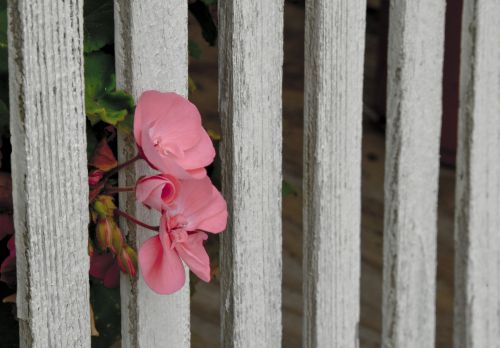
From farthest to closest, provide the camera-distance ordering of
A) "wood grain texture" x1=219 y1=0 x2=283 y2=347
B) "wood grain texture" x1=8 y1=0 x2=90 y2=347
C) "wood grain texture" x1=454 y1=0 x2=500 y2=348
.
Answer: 1. "wood grain texture" x1=454 y1=0 x2=500 y2=348
2. "wood grain texture" x1=219 y1=0 x2=283 y2=347
3. "wood grain texture" x1=8 y1=0 x2=90 y2=347

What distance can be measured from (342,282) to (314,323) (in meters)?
0.08

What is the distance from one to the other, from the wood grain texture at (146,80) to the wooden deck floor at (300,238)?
53 centimetres

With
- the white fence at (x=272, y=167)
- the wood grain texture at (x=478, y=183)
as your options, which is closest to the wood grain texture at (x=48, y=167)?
the white fence at (x=272, y=167)

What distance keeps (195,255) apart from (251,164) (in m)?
0.23

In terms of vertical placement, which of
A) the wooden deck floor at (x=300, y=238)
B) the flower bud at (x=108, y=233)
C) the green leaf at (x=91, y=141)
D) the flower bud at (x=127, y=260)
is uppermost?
the green leaf at (x=91, y=141)

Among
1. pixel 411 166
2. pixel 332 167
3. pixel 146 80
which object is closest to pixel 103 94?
pixel 146 80

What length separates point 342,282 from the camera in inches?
61.0

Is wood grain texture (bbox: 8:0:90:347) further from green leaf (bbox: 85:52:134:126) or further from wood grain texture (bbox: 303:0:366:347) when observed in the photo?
wood grain texture (bbox: 303:0:366:347)

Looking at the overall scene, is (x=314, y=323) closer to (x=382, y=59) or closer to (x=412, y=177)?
(x=412, y=177)

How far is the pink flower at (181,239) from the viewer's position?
1163mm

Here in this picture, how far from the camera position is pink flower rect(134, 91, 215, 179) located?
3.78ft

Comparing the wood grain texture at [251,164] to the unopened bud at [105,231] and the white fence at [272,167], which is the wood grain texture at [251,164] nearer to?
the white fence at [272,167]

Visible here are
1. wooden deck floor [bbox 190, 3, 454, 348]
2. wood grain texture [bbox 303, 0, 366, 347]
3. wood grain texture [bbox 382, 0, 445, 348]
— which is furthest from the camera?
wooden deck floor [bbox 190, 3, 454, 348]

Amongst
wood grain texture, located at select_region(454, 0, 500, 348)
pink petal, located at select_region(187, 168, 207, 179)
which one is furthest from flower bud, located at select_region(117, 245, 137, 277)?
wood grain texture, located at select_region(454, 0, 500, 348)
